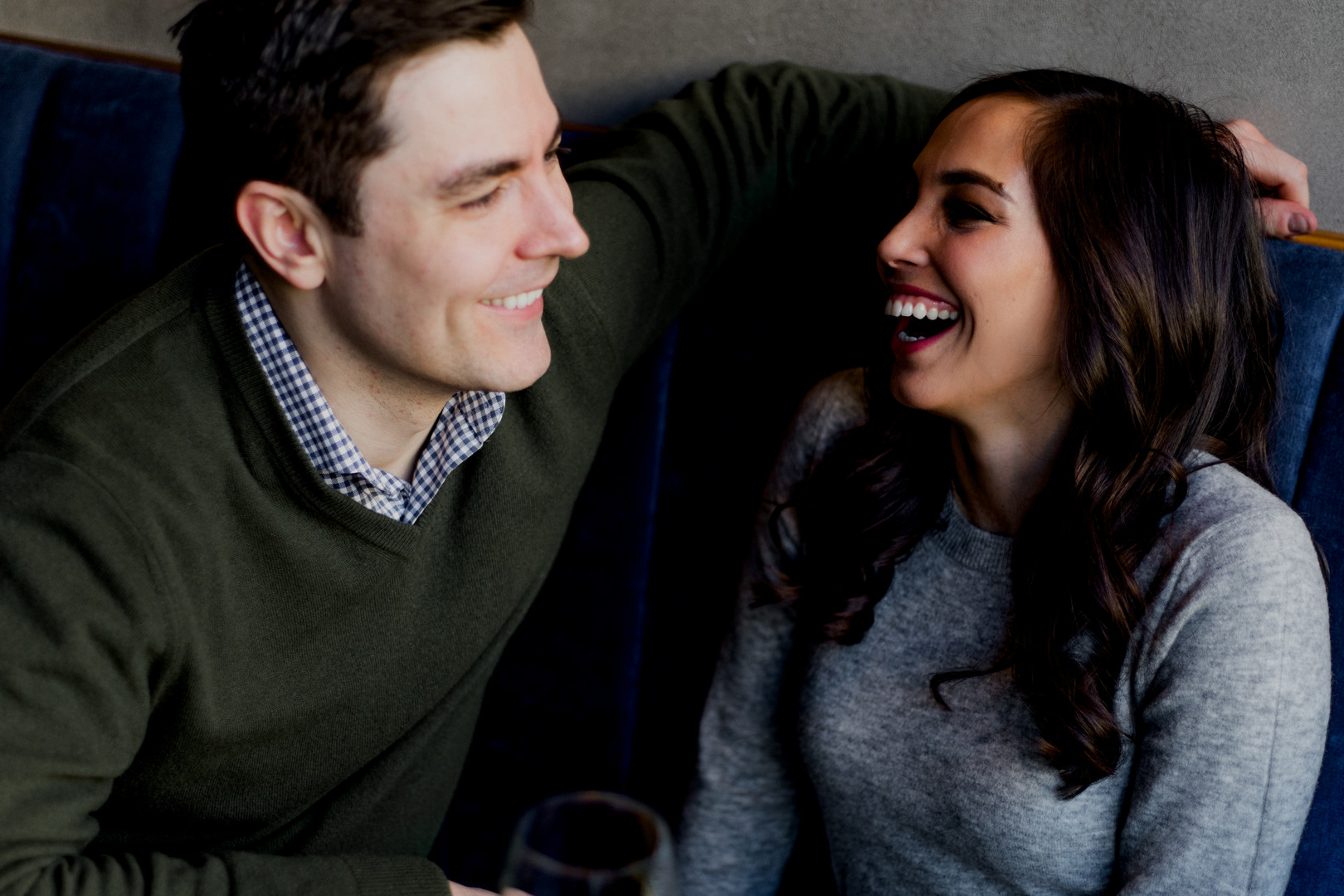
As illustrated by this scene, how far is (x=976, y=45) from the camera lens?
1349 mm

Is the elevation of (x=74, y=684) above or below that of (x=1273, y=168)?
below

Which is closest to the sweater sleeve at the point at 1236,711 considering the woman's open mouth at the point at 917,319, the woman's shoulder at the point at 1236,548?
the woman's shoulder at the point at 1236,548

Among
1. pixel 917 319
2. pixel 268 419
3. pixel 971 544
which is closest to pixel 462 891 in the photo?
pixel 268 419

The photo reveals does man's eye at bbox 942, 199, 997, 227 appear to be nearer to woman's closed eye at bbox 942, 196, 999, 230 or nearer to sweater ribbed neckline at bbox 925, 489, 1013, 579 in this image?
woman's closed eye at bbox 942, 196, 999, 230

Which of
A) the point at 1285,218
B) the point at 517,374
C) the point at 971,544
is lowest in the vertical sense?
the point at 971,544

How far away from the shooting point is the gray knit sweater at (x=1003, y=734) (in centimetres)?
93

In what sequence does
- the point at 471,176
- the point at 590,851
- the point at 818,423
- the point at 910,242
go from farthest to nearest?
the point at 818,423 < the point at 910,242 < the point at 471,176 < the point at 590,851

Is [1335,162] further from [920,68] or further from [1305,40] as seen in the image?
[920,68]

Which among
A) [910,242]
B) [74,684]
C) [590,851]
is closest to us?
[590,851]

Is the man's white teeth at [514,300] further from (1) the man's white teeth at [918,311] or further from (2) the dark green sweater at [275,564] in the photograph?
(1) the man's white teeth at [918,311]

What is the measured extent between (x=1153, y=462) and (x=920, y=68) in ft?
2.06

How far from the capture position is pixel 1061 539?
1050 mm

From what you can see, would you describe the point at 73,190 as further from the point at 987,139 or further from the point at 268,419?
the point at 987,139

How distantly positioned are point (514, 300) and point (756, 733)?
60cm
